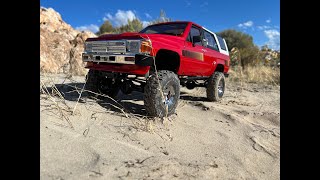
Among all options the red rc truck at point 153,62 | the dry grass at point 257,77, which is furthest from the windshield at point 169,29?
the dry grass at point 257,77

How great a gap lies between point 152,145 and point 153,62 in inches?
60.0

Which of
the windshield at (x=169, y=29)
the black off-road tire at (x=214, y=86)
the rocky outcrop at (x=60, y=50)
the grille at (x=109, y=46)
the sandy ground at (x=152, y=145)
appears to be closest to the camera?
the sandy ground at (x=152, y=145)

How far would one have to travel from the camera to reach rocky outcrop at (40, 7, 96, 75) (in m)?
9.38

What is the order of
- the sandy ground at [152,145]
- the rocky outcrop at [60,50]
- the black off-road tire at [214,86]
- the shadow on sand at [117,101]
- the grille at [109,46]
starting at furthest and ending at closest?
the rocky outcrop at [60,50] → the black off-road tire at [214,86] → the shadow on sand at [117,101] → the grille at [109,46] → the sandy ground at [152,145]

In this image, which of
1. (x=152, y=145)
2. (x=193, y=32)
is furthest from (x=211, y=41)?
(x=152, y=145)

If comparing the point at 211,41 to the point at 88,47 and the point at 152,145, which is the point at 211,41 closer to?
the point at 88,47

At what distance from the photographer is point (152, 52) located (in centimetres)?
424

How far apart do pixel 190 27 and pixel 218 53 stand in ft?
5.03

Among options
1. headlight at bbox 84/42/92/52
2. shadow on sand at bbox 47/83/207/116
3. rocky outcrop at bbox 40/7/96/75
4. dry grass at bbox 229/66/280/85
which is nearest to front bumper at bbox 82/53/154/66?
headlight at bbox 84/42/92/52

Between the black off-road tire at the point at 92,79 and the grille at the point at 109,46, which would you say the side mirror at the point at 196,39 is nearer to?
the grille at the point at 109,46

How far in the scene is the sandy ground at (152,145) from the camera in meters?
2.58
